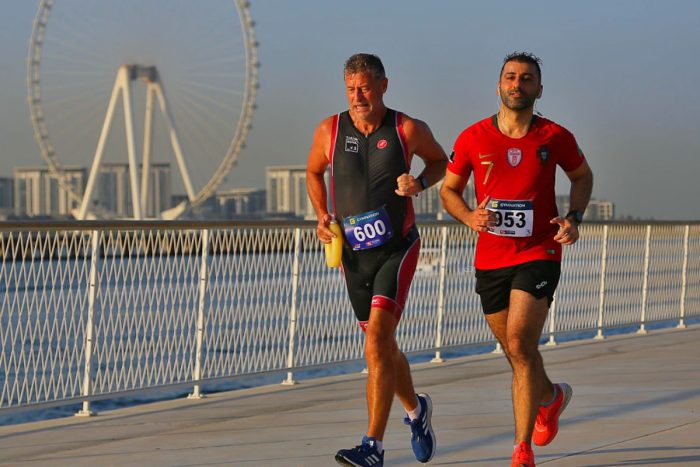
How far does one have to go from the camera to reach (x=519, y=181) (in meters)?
4.06

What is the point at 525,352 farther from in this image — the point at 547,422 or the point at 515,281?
the point at 547,422

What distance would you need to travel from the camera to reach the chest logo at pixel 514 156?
406 centimetres

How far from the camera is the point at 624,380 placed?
22.7ft

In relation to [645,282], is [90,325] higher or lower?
higher

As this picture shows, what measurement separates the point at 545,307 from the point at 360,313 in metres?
0.67

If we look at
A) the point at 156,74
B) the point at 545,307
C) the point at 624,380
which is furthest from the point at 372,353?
the point at 156,74

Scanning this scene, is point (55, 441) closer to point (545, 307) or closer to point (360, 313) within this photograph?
point (360, 313)

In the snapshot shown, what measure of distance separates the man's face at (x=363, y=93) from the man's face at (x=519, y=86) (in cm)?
45

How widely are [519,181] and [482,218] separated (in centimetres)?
17

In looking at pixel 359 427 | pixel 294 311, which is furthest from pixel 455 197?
pixel 294 311

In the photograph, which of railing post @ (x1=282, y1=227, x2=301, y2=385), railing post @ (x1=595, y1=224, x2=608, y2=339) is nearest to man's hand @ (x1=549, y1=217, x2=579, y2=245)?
railing post @ (x1=282, y1=227, x2=301, y2=385)

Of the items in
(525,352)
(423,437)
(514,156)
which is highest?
(514,156)

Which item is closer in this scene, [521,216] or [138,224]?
[521,216]

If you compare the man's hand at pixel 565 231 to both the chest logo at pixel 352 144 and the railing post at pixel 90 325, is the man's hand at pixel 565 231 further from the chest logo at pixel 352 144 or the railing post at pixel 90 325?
the railing post at pixel 90 325
